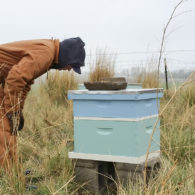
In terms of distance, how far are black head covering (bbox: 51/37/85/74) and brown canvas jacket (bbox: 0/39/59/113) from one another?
64 millimetres

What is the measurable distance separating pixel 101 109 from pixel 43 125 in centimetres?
267

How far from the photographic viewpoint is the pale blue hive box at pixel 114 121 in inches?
109

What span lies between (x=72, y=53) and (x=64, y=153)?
963 millimetres

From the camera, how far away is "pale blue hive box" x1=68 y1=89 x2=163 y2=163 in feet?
9.05

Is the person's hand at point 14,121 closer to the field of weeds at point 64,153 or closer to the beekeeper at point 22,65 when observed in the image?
the beekeeper at point 22,65

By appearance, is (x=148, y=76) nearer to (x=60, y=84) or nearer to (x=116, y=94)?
(x=60, y=84)

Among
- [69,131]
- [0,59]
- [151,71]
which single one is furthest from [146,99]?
[151,71]

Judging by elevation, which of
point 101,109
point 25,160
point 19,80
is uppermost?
point 19,80

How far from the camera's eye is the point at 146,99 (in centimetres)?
290

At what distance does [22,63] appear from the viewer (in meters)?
3.17

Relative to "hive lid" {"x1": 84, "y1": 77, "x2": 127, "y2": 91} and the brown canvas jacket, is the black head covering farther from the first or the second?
"hive lid" {"x1": 84, "y1": 77, "x2": 127, "y2": 91}

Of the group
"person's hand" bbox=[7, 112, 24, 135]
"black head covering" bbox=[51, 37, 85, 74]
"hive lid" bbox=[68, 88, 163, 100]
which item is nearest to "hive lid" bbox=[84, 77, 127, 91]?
"hive lid" bbox=[68, 88, 163, 100]

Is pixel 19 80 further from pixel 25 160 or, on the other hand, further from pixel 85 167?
pixel 25 160

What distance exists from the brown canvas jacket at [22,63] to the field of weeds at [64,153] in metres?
0.49
